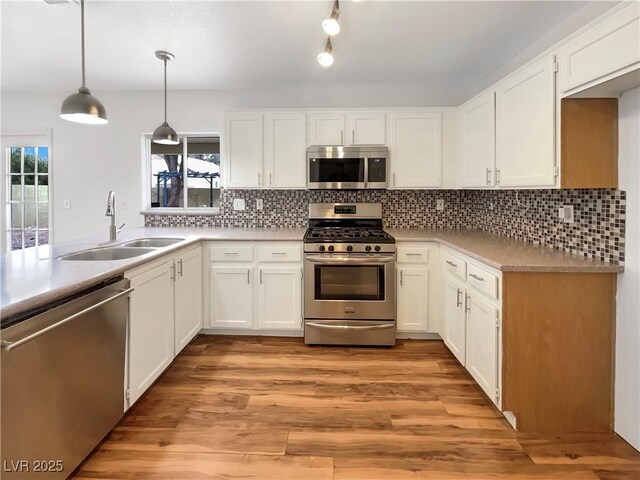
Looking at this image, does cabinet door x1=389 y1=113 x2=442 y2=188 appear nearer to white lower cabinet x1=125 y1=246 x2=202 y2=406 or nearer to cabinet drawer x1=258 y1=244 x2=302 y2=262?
cabinet drawer x1=258 y1=244 x2=302 y2=262

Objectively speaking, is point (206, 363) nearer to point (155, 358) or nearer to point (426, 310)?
point (155, 358)

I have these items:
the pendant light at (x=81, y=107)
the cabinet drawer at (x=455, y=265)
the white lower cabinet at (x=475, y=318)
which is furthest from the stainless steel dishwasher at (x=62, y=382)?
the cabinet drawer at (x=455, y=265)

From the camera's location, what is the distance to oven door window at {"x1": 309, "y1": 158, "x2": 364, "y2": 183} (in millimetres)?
3410

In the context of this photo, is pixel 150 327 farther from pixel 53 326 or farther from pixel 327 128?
pixel 327 128

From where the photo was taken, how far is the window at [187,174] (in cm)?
401

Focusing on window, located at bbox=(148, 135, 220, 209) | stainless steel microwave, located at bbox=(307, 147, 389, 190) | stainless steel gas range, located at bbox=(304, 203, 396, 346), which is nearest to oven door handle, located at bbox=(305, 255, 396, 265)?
stainless steel gas range, located at bbox=(304, 203, 396, 346)

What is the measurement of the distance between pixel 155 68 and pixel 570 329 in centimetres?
368

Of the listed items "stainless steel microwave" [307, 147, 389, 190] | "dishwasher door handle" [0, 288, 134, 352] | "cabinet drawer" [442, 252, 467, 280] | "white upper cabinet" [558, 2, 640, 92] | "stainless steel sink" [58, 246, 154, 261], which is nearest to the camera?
"dishwasher door handle" [0, 288, 134, 352]

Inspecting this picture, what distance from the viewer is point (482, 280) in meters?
2.19

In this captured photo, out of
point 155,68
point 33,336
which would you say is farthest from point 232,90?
point 33,336

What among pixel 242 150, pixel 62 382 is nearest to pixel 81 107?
pixel 62 382

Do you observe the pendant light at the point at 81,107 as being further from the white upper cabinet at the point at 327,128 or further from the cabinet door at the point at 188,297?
the white upper cabinet at the point at 327,128

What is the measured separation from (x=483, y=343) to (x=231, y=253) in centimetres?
209

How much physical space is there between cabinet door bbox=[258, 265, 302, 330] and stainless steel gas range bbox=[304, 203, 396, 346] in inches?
4.6
